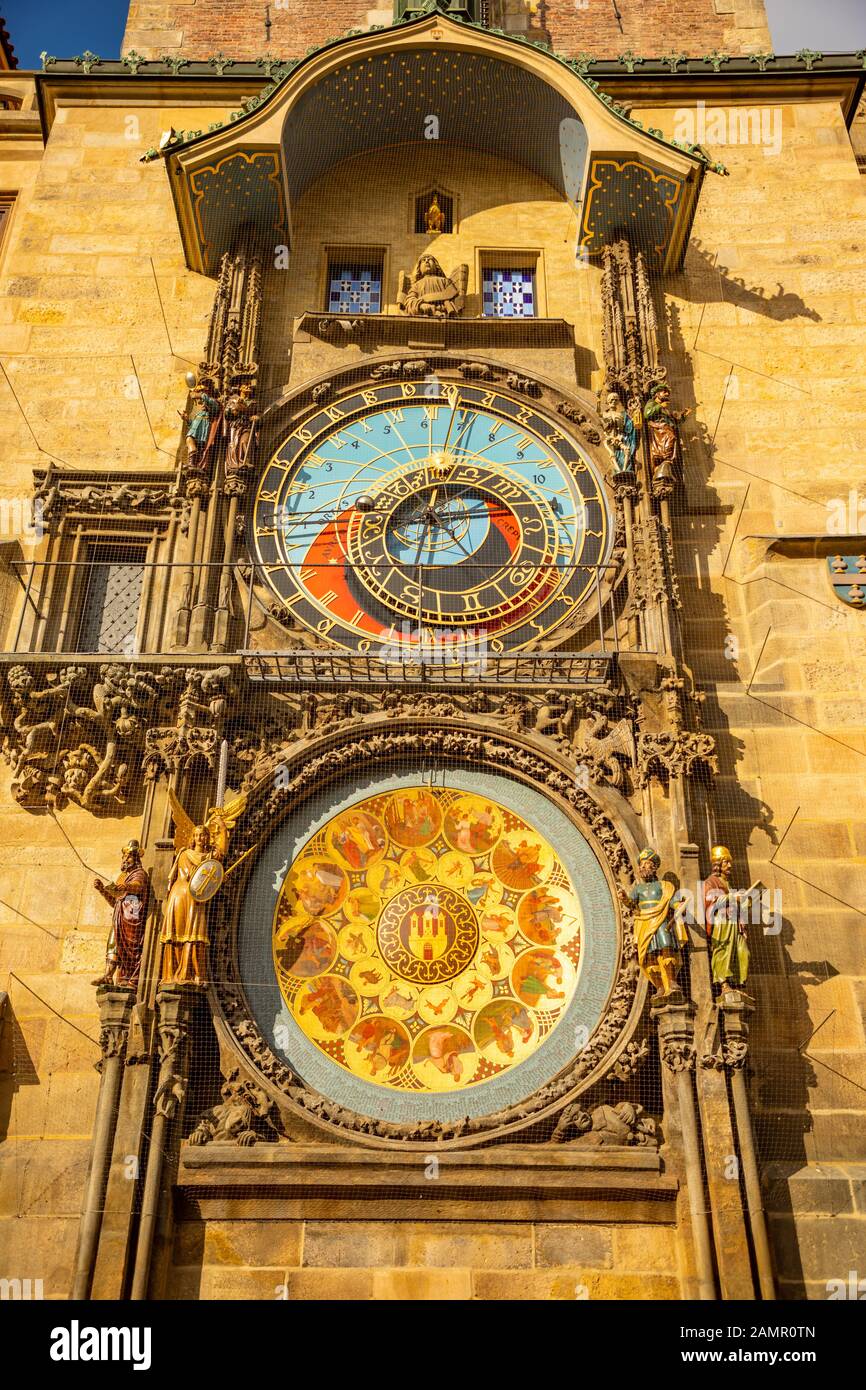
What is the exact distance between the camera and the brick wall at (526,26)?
47.4 feet

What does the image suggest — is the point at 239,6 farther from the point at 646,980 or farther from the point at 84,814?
the point at 646,980

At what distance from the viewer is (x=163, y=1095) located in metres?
8.12

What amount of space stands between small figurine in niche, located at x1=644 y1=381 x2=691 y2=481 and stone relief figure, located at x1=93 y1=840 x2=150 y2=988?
15.8 ft

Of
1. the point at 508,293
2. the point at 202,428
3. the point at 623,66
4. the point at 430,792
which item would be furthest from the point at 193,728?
the point at 623,66

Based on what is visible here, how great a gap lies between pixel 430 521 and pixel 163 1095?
4705mm

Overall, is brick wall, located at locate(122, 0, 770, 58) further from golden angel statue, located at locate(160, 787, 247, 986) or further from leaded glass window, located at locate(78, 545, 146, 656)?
golden angel statue, located at locate(160, 787, 247, 986)

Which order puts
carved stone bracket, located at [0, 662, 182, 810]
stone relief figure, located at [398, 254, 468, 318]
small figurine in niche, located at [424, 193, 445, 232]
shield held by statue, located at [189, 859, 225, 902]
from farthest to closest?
small figurine in niche, located at [424, 193, 445, 232], stone relief figure, located at [398, 254, 468, 318], carved stone bracket, located at [0, 662, 182, 810], shield held by statue, located at [189, 859, 225, 902]

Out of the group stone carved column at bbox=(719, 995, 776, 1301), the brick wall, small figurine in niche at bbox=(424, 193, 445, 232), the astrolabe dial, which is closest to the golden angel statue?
the astrolabe dial

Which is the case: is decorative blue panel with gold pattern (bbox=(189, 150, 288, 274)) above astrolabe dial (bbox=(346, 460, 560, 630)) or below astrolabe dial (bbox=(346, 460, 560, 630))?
above

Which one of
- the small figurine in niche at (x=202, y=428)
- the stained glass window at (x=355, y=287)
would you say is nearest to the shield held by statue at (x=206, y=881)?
the small figurine in niche at (x=202, y=428)

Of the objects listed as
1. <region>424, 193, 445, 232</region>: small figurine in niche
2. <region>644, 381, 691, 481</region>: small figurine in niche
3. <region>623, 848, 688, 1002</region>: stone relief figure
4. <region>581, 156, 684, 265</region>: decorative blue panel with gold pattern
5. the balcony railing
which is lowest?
<region>623, 848, 688, 1002</region>: stone relief figure

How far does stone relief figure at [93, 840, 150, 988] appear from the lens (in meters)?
8.48

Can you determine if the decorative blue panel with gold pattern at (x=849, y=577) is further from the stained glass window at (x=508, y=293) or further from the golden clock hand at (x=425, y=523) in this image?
the stained glass window at (x=508, y=293)
